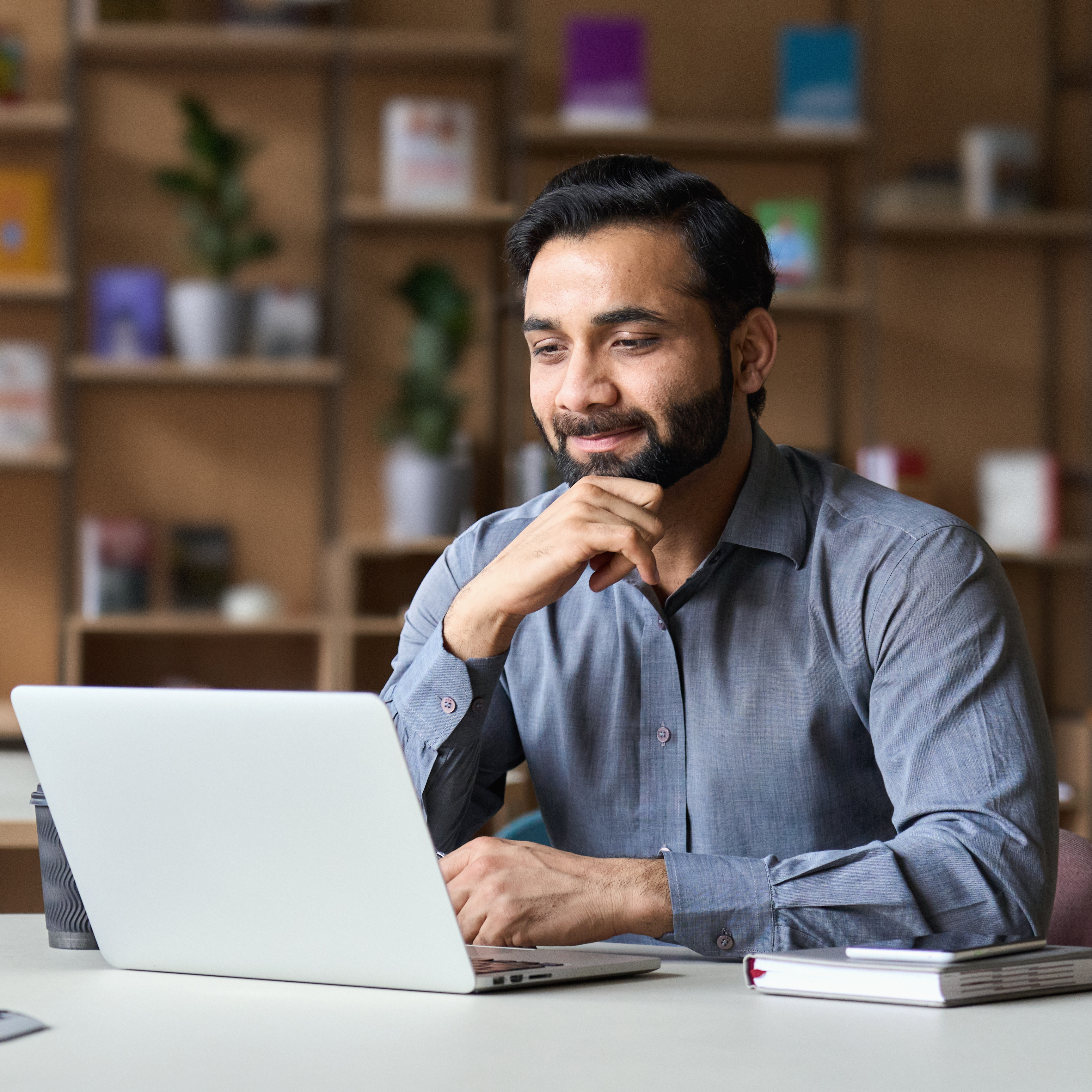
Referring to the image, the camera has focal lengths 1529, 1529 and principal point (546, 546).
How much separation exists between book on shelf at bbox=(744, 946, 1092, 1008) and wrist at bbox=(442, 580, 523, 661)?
0.46 metres

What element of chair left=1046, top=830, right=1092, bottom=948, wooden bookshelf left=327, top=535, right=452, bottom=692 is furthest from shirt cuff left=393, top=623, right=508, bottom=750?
wooden bookshelf left=327, top=535, right=452, bottom=692

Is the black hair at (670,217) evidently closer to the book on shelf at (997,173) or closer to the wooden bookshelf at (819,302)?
the wooden bookshelf at (819,302)

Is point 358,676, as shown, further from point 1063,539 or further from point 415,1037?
point 415,1037

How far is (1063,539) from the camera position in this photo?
14.3 ft

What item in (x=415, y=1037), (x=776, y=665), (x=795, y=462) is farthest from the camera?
(x=795, y=462)

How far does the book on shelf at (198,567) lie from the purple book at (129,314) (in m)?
0.50

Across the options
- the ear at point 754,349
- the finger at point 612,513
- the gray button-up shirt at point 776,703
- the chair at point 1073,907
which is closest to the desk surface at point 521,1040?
the gray button-up shirt at point 776,703

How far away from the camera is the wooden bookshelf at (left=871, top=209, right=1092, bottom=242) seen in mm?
4211

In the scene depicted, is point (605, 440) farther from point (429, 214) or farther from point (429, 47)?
point (429, 47)

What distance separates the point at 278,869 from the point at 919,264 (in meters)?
3.75

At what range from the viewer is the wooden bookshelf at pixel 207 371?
3.97 metres

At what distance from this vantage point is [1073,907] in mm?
1375

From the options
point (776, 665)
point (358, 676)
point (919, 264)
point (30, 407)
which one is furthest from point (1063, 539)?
point (776, 665)

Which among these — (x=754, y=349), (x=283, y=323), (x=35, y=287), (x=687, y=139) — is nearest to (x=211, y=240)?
(x=283, y=323)
